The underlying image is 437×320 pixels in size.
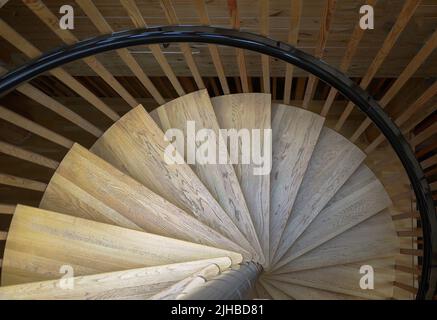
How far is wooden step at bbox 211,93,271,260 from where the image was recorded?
3.19 meters

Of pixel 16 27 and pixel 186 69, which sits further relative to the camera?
pixel 186 69

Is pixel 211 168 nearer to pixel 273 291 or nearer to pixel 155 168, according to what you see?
pixel 155 168

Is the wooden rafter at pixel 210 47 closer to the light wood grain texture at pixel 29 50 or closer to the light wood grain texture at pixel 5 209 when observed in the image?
the light wood grain texture at pixel 29 50

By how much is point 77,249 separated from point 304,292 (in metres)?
1.78

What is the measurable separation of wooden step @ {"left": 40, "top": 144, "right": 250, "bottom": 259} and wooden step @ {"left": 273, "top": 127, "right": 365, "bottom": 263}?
0.67m

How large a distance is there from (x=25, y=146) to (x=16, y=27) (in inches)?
70.3

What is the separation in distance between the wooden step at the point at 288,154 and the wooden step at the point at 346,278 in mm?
403

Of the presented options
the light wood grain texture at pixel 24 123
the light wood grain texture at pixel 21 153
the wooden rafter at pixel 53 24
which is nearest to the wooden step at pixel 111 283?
the light wood grain texture at pixel 21 153

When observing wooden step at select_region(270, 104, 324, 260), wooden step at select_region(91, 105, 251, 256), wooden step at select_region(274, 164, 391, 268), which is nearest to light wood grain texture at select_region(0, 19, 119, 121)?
wooden step at select_region(91, 105, 251, 256)

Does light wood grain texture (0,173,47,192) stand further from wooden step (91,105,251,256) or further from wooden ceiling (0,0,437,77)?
wooden ceiling (0,0,437,77)

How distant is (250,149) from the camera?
3.26 m

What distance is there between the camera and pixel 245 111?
3.32 meters
